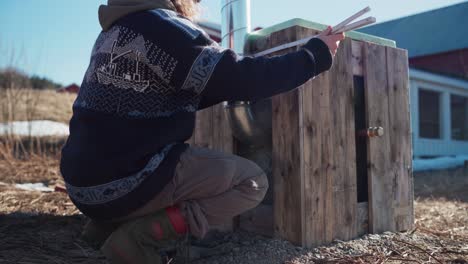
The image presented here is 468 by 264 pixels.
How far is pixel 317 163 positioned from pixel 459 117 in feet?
48.9

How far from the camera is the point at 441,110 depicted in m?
13.1

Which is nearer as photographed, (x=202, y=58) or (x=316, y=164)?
(x=202, y=58)

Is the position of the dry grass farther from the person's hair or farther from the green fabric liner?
the person's hair

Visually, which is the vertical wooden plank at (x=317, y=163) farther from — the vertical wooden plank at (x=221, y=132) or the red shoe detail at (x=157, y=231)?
the red shoe detail at (x=157, y=231)

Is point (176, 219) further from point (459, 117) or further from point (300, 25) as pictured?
point (459, 117)

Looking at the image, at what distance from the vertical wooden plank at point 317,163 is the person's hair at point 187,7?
0.82 m

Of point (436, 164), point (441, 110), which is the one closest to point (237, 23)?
point (436, 164)

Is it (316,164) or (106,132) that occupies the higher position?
(106,132)

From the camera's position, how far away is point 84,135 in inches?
70.6

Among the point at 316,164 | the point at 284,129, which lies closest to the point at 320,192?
the point at 316,164

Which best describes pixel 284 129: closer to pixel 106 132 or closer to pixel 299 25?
pixel 299 25

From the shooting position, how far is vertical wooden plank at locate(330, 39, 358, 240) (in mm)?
2730

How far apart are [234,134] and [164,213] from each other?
3.76 feet

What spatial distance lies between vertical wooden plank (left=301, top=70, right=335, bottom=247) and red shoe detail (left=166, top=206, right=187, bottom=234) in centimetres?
90
